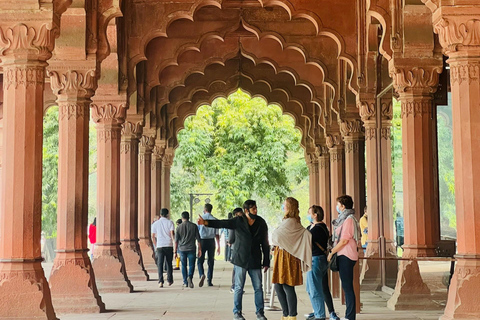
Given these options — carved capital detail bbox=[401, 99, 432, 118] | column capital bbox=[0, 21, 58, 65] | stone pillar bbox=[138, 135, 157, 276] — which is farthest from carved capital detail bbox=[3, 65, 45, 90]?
stone pillar bbox=[138, 135, 157, 276]

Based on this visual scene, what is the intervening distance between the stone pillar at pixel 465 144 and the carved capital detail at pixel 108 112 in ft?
24.6

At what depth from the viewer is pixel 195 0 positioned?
14.3 metres

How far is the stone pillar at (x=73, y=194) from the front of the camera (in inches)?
439

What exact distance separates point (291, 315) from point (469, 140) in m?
2.85

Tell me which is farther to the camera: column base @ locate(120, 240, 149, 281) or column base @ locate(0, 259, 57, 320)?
column base @ locate(120, 240, 149, 281)

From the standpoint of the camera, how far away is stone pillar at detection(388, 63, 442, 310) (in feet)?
37.8

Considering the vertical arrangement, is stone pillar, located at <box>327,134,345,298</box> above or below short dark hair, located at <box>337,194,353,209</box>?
above

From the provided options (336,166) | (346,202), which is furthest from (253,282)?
(336,166)

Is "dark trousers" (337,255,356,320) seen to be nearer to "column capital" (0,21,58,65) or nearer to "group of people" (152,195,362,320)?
"group of people" (152,195,362,320)

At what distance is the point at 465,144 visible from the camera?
8.28 metres

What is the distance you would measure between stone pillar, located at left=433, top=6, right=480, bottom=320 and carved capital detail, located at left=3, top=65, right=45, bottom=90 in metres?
4.60

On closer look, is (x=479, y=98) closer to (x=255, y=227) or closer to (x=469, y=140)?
(x=469, y=140)

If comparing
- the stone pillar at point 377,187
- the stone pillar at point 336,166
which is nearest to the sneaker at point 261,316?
the stone pillar at point 377,187

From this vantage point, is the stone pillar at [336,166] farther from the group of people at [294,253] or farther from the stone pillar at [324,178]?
the group of people at [294,253]
